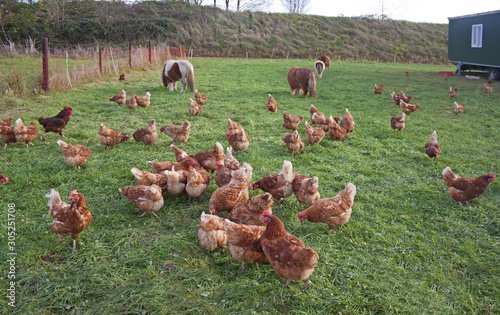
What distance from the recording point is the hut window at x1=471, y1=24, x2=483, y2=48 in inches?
944

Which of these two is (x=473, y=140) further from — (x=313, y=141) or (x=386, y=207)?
(x=386, y=207)

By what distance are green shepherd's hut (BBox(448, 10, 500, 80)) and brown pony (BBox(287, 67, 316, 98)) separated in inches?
642

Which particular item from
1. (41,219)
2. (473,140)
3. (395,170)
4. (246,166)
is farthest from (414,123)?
(41,219)

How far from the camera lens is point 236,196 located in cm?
503

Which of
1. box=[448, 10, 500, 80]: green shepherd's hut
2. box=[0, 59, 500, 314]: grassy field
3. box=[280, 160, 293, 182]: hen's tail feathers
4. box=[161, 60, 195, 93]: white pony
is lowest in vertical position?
box=[0, 59, 500, 314]: grassy field

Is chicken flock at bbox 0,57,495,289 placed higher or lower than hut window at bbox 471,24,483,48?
lower

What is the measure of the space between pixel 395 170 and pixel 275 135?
353 cm

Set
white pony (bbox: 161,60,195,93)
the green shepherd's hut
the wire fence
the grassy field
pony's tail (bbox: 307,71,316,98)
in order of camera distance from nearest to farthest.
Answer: the grassy field, the wire fence, pony's tail (bbox: 307,71,316,98), white pony (bbox: 161,60,195,93), the green shepherd's hut

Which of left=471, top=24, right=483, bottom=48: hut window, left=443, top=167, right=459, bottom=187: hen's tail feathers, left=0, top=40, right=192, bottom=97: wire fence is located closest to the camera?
left=443, top=167, right=459, bottom=187: hen's tail feathers

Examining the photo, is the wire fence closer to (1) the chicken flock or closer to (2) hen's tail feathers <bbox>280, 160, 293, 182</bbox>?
(1) the chicken flock

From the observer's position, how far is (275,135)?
9.45 meters

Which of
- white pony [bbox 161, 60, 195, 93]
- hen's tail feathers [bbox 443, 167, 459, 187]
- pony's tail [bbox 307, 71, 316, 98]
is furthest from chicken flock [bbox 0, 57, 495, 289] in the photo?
white pony [bbox 161, 60, 195, 93]

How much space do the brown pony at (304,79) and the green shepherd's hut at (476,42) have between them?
1632 cm

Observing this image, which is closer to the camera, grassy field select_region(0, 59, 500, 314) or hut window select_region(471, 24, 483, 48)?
grassy field select_region(0, 59, 500, 314)
